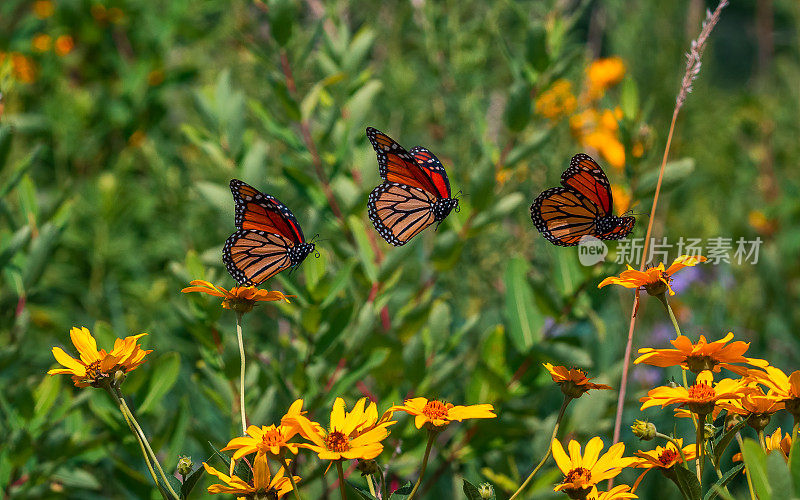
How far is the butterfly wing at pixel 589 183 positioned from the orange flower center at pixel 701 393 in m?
0.24

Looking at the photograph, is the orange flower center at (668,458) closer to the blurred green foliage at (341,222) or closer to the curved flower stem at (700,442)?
the curved flower stem at (700,442)

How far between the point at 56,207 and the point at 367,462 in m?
0.84

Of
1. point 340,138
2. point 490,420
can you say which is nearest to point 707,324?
point 490,420

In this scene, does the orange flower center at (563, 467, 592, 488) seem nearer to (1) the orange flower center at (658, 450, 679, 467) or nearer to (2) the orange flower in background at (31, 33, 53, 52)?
(1) the orange flower center at (658, 450, 679, 467)

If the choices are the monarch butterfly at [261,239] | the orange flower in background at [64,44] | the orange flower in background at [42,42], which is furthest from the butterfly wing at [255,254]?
the orange flower in background at [64,44]

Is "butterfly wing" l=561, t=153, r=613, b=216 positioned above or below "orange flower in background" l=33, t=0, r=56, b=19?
below

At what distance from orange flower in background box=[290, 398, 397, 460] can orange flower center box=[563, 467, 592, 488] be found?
0.54 ft

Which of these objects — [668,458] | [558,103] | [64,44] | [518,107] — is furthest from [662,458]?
[64,44]

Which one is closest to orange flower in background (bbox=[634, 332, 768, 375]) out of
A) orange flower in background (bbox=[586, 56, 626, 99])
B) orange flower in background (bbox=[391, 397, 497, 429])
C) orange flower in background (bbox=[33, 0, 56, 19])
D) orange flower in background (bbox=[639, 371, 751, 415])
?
orange flower in background (bbox=[639, 371, 751, 415])

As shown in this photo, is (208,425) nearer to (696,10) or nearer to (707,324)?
(707,324)

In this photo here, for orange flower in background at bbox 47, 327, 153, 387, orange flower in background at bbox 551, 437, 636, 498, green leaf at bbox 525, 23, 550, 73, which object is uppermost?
green leaf at bbox 525, 23, 550, 73

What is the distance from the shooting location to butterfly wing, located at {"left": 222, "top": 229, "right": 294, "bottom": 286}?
0.82m

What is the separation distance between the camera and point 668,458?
70 centimetres

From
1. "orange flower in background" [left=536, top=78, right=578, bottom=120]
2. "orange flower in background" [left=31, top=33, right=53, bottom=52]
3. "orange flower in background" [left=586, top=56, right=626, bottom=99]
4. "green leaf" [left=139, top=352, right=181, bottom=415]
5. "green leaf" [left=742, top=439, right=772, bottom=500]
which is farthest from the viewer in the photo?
"orange flower in background" [left=586, top=56, right=626, bottom=99]
